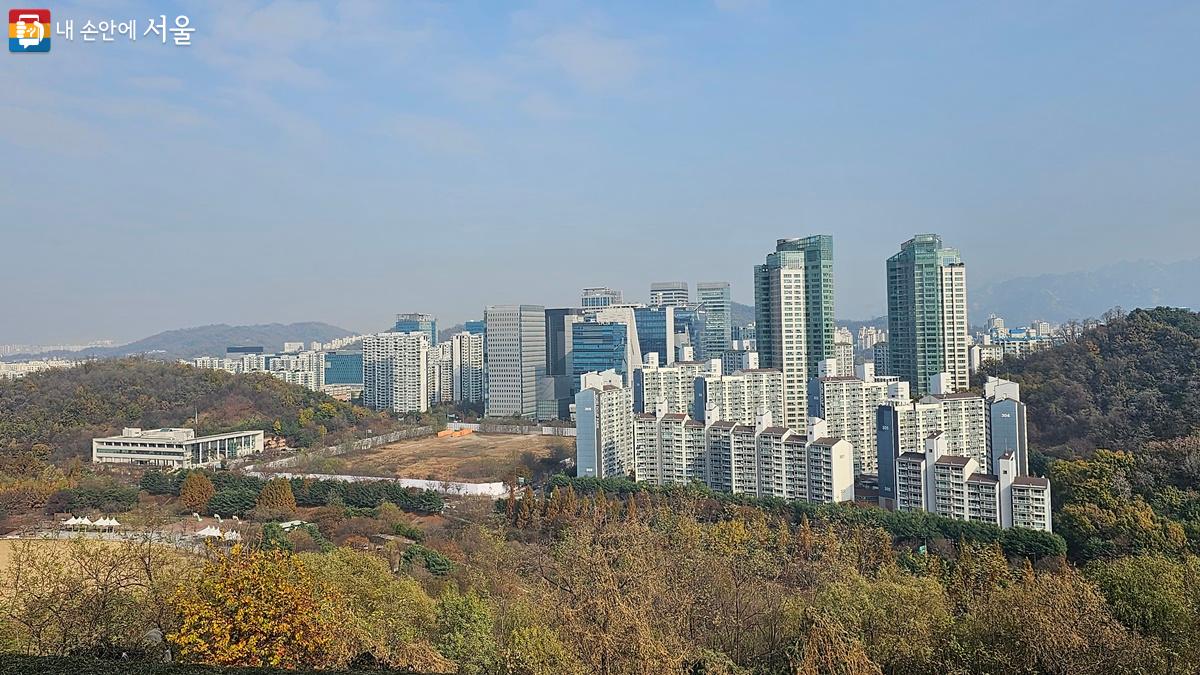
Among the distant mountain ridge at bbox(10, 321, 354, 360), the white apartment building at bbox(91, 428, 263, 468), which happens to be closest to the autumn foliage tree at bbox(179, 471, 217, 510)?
the white apartment building at bbox(91, 428, 263, 468)

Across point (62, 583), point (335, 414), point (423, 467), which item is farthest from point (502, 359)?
point (62, 583)

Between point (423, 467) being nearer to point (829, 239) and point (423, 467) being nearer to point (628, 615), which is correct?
point (829, 239)

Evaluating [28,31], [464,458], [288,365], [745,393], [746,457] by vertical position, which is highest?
[28,31]

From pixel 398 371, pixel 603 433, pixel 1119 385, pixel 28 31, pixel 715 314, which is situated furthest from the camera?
pixel 715 314

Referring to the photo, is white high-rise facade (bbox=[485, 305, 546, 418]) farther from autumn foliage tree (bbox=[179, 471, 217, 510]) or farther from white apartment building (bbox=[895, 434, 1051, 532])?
white apartment building (bbox=[895, 434, 1051, 532])

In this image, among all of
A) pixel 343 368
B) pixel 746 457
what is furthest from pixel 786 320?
pixel 343 368

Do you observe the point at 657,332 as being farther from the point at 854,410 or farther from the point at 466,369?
the point at 854,410
